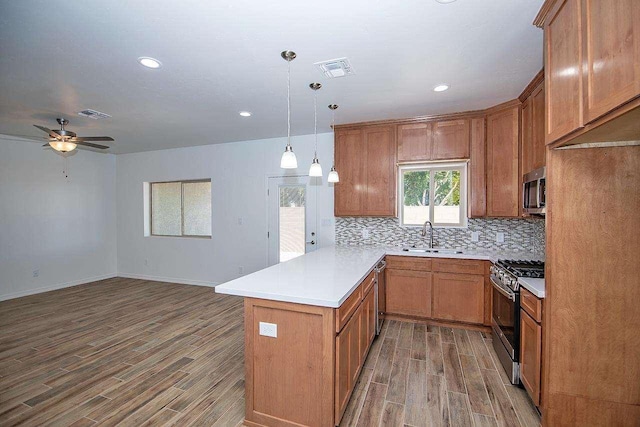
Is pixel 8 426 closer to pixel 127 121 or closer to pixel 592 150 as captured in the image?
pixel 127 121

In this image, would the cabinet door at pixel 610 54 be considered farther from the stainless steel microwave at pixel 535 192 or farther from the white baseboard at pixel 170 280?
the white baseboard at pixel 170 280

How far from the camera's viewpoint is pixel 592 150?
5.27ft

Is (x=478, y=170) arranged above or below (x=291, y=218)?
above

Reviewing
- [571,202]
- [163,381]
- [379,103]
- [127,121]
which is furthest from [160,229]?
[571,202]

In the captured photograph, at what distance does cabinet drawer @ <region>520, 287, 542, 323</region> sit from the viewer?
1.91 m

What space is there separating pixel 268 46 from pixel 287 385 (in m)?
2.30

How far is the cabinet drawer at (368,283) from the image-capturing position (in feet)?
8.00

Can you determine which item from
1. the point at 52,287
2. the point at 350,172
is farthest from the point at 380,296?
the point at 52,287

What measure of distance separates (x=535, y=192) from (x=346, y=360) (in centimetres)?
221

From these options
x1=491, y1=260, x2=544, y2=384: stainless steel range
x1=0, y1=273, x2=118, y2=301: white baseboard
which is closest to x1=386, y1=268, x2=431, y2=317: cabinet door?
x1=491, y1=260, x2=544, y2=384: stainless steel range

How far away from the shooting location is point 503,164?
3262 mm

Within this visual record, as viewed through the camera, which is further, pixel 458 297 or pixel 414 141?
pixel 414 141

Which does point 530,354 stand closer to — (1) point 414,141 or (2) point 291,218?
(1) point 414,141

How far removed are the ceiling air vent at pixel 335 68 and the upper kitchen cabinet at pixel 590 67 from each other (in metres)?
1.26
